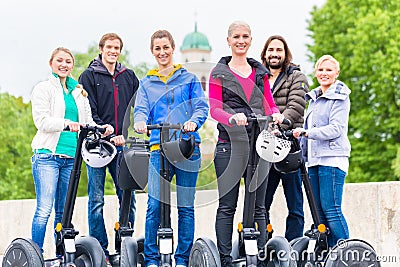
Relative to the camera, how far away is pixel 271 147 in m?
5.16

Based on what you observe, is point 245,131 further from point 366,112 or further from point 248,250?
point 366,112

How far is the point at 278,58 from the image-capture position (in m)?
6.14

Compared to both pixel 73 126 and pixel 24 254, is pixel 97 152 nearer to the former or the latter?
pixel 73 126

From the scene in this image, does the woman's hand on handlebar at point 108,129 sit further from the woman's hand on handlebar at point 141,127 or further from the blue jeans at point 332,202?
the blue jeans at point 332,202

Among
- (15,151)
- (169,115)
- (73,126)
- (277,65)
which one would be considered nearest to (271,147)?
(169,115)

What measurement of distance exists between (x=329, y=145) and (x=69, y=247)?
2.09 meters

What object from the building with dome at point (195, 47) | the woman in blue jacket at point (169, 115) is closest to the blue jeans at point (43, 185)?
the woman in blue jacket at point (169, 115)

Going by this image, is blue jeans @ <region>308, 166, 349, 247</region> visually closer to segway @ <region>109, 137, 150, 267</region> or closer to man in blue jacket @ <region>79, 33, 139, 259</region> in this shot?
segway @ <region>109, 137, 150, 267</region>

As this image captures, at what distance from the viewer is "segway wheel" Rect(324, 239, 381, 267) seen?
16.0 feet

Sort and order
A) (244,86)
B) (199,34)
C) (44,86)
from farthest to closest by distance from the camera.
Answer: (199,34) → (44,86) → (244,86)

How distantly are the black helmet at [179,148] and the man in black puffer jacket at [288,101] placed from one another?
100 centimetres

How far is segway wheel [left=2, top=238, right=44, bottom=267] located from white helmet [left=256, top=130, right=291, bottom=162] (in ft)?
5.90

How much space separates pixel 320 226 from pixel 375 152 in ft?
59.6

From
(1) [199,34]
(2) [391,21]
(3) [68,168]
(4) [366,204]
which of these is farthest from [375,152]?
(1) [199,34]
